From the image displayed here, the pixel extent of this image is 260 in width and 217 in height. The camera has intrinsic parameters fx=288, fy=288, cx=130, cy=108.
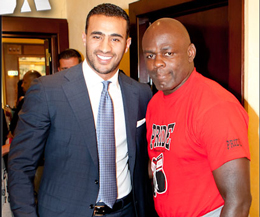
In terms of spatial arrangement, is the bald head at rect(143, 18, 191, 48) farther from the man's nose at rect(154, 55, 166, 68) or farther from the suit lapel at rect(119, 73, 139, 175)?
the suit lapel at rect(119, 73, 139, 175)

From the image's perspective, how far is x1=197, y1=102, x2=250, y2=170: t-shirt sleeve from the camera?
1.05 metres

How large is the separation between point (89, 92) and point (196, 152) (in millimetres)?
670

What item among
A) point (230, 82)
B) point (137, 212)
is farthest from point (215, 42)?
point (137, 212)

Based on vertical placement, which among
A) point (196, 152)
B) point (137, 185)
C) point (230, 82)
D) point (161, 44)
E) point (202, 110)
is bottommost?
point (137, 185)

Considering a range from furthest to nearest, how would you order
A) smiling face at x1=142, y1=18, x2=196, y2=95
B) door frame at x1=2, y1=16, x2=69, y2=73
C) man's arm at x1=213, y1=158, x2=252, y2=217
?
1. door frame at x1=2, y1=16, x2=69, y2=73
2. smiling face at x1=142, y1=18, x2=196, y2=95
3. man's arm at x1=213, y1=158, x2=252, y2=217

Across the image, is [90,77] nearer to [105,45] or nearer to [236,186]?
[105,45]

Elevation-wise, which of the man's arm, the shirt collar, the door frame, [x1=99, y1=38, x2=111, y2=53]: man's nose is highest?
the door frame

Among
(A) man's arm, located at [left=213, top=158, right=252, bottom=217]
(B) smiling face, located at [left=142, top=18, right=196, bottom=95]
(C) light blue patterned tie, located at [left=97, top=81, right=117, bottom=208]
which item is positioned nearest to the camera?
(A) man's arm, located at [left=213, top=158, right=252, bottom=217]

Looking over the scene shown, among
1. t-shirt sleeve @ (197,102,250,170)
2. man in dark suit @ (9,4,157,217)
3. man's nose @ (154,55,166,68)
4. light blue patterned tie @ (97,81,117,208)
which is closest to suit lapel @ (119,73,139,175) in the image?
man in dark suit @ (9,4,157,217)

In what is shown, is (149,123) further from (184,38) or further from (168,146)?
(184,38)

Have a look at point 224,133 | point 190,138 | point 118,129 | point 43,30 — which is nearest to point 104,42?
point 118,129

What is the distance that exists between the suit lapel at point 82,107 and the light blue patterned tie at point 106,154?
0.06m

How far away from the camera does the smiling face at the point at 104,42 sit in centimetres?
152

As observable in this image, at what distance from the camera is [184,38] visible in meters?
1.37
